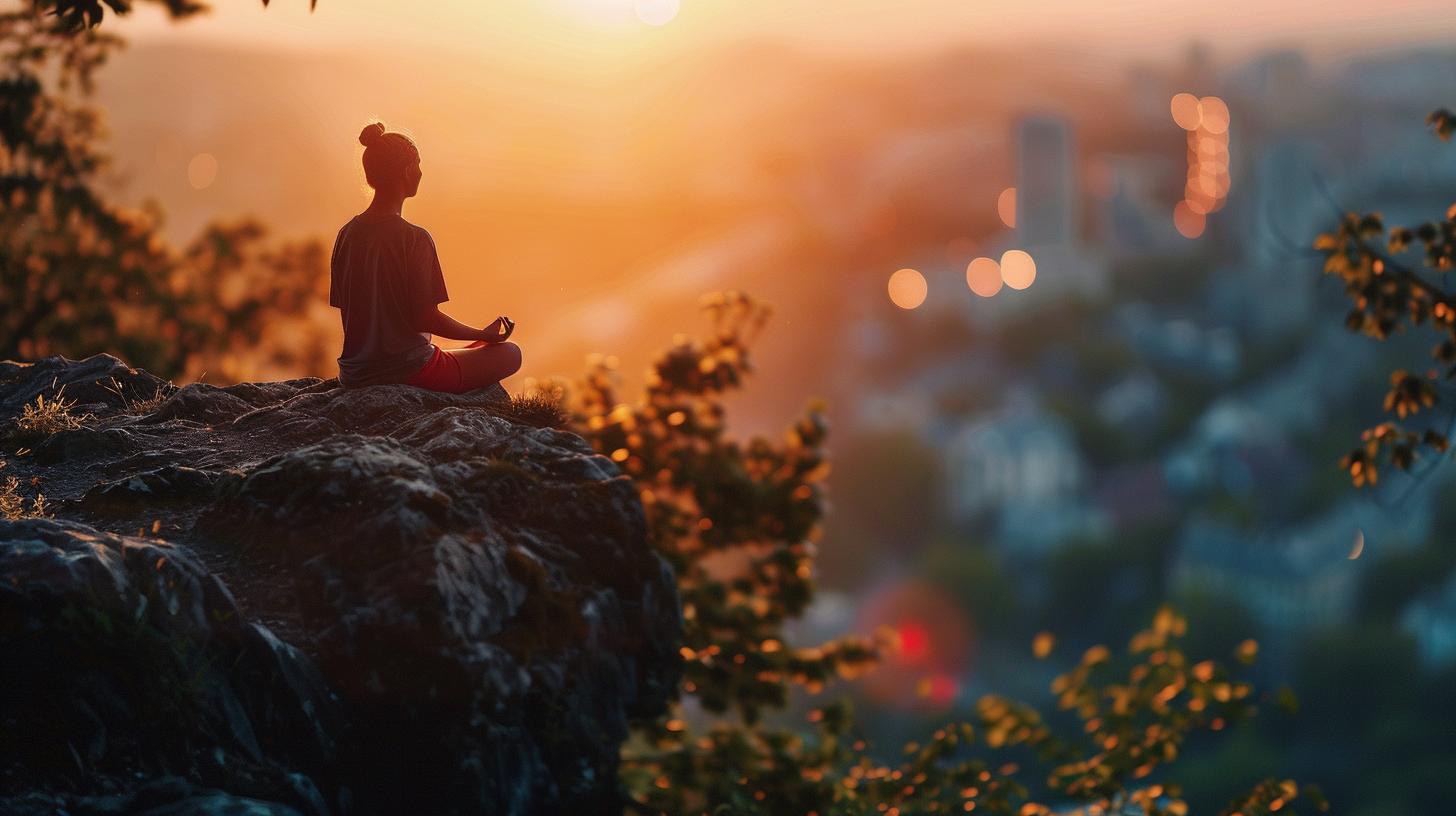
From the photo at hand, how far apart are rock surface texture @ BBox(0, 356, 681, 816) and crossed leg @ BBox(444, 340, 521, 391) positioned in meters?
0.71

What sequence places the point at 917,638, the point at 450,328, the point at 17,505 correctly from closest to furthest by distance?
the point at 17,505
the point at 450,328
the point at 917,638

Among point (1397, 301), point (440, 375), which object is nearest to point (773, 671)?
point (440, 375)

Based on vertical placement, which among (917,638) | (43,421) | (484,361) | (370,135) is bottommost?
(43,421)

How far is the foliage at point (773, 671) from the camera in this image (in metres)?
11.2

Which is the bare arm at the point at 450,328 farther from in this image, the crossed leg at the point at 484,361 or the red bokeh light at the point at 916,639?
the red bokeh light at the point at 916,639

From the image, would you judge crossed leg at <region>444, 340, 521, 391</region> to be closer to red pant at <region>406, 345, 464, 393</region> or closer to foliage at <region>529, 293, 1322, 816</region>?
red pant at <region>406, 345, 464, 393</region>

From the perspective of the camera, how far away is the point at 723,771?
11.0m

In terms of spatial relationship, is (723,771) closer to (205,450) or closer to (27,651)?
(205,450)

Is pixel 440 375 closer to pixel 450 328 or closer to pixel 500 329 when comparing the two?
pixel 450 328

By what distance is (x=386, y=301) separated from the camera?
8867 millimetres

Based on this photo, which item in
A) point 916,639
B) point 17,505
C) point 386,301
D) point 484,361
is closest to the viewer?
point 17,505

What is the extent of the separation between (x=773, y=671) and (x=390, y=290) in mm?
5438

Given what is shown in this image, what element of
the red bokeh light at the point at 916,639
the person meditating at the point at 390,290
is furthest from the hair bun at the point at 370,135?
the red bokeh light at the point at 916,639

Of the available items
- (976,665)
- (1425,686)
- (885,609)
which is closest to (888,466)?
(885,609)
